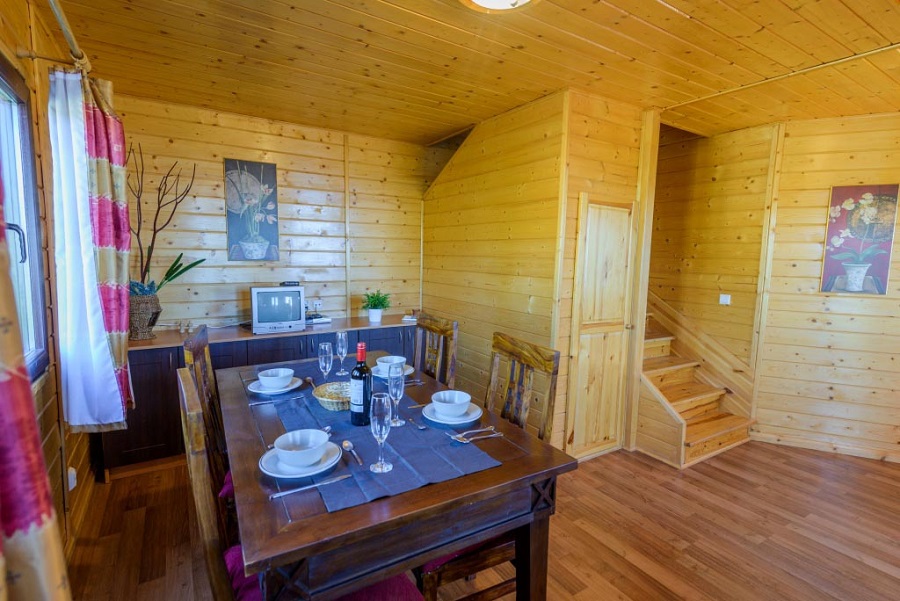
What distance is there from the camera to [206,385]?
2006 mm

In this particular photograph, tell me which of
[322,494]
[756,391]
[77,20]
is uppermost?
[77,20]

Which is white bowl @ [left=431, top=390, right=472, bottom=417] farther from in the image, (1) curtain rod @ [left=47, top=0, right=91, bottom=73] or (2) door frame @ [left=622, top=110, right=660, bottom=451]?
(1) curtain rod @ [left=47, top=0, right=91, bottom=73]

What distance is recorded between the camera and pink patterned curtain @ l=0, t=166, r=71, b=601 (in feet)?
1.92

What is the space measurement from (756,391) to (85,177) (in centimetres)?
474

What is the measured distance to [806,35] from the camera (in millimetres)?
2039

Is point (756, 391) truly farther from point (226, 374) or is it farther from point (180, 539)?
point (180, 539)

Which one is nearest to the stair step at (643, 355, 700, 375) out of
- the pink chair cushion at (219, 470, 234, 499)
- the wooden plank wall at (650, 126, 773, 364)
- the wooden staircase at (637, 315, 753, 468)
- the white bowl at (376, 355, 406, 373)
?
the wooden staircase at (637, 315, 753, 468)

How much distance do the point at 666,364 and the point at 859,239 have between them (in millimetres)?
1635

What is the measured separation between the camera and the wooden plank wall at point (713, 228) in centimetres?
353

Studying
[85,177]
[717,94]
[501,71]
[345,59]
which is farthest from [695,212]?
[85,177]

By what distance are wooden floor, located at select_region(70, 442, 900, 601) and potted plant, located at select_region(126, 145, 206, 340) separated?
1.02m

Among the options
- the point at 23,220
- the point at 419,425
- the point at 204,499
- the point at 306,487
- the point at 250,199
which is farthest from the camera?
the point at 250,199

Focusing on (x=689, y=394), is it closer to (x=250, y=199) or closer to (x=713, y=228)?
(x=713, y=228)

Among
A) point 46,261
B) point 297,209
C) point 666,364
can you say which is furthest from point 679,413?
point 46,261
